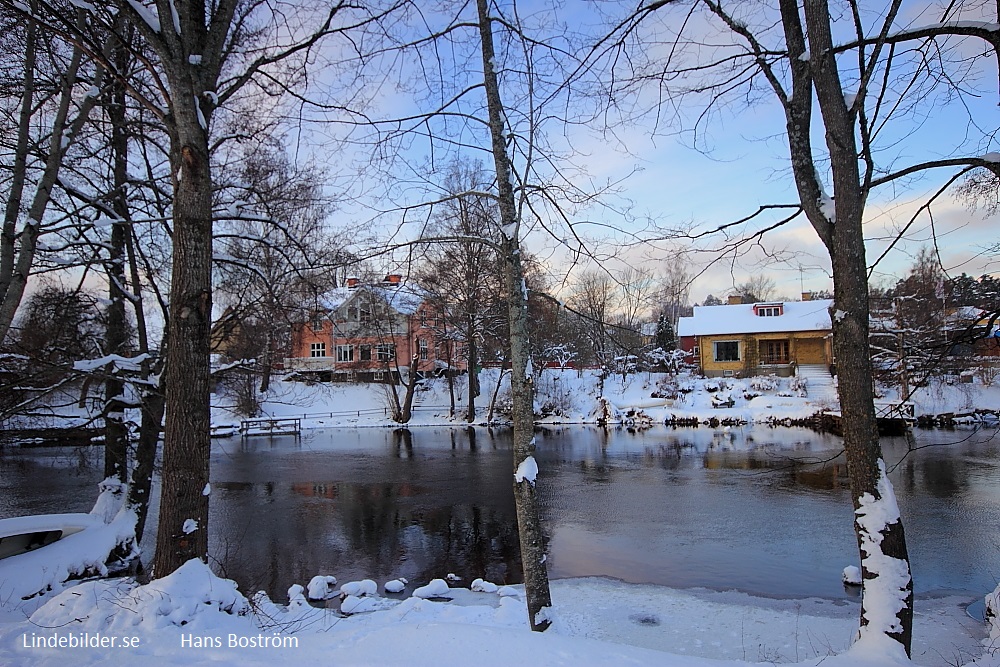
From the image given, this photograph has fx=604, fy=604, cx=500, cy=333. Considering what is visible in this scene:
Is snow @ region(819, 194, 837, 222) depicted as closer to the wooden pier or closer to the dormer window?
the wooden pier

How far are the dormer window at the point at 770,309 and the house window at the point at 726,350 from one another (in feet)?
9.62

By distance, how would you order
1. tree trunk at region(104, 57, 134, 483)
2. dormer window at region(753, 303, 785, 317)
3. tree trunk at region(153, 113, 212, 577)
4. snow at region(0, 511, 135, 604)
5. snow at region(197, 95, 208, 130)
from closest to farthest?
tree trunk at region(153, 113, 212, 577) → snow at region(197, 95, 208, 130) → snow at region(0, 511, 135, 604) → tree trunk at region(104, 57, 134, 483) → dormer window at region(753, 303, 785, 317)

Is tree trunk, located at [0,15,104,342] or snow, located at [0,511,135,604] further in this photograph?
snow, located at [0,511,135,604]

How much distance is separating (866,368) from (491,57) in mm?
3929

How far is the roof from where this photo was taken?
1502 inches

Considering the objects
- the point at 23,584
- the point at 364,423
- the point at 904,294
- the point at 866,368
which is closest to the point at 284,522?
the point at 23,584

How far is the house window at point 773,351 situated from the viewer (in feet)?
129

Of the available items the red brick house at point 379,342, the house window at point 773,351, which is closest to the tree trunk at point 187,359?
the red brick house at point 379,342

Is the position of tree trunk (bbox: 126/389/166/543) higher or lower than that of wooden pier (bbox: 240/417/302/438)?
higher

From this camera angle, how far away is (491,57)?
530 cm

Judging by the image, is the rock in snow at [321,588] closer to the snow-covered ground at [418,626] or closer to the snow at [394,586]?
the snow-covered ground at [418,626]

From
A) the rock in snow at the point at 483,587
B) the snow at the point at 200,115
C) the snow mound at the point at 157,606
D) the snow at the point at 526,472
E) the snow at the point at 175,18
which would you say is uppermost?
the snow at the point at 175,18

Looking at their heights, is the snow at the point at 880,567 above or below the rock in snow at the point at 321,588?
above

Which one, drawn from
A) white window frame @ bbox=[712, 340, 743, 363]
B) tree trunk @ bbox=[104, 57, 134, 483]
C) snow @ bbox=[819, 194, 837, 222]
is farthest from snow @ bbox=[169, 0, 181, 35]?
white window frame @ bbox=[712, 340, 743, 363]
